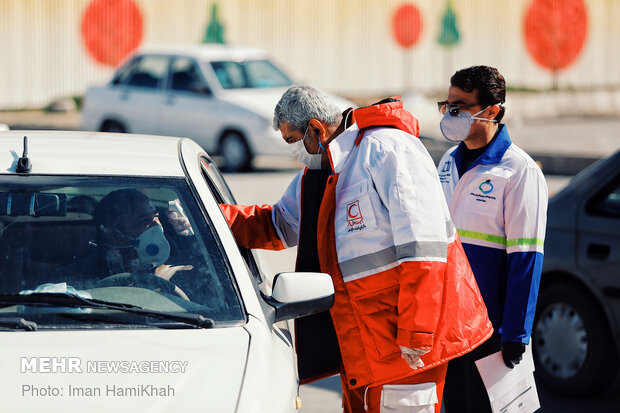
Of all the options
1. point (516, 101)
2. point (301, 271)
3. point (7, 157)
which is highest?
point (7, 157)

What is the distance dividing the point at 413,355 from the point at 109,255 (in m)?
1.05

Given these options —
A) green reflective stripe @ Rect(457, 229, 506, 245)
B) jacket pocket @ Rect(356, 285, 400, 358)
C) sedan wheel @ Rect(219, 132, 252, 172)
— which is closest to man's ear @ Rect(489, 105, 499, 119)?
green reflective stripe @ Rect(457, 229, 506, 245)

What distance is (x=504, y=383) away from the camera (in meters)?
3.85

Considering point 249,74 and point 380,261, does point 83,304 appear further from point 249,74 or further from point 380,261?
point 249,74

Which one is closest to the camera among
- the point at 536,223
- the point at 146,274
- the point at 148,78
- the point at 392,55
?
the point at 146,274

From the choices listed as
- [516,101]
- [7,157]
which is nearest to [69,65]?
[516,101]

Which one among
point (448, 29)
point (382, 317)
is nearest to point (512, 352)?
point (382, 317)

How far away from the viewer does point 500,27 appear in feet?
85.4

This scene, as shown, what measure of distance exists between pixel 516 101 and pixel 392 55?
137 inches

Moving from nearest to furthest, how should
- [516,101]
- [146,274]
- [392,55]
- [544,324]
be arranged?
[146,274] → [544,324] → [516,101] → [392,55]

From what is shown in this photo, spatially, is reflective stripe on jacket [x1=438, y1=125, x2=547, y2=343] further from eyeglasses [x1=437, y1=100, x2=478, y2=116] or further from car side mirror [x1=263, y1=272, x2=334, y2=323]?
car side mirror [x1=263, y1=272, x2=334, y2=323]

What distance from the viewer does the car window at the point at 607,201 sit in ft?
18.2

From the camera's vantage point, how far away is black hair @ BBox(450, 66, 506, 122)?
4012 millimetres

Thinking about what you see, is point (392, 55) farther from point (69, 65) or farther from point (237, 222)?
point (237, 222)
